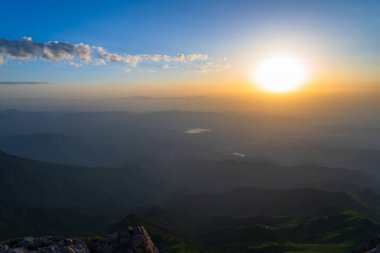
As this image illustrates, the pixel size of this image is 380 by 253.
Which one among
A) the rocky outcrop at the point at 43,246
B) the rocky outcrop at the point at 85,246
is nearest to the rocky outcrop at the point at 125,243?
the rocky outcrop at the point at 85,246

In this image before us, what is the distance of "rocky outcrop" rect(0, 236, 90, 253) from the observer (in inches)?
1323

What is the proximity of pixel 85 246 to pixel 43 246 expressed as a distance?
4177mm

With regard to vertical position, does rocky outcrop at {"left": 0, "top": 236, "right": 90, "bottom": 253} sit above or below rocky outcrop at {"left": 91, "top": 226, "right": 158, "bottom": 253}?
above

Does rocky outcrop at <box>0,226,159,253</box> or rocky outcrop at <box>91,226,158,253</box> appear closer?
rocky outcrop at <box>0,226,159,253</box>

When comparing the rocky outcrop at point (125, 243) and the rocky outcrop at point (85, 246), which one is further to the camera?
the rocky outcrop at point (125, 243)

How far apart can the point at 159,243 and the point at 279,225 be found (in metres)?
77.4

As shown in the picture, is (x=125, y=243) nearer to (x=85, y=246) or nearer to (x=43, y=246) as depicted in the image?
(x=85, y=246)

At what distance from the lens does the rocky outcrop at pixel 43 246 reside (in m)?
33.6

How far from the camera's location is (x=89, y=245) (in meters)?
37.9

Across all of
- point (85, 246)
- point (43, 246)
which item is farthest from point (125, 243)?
point (43, 246)

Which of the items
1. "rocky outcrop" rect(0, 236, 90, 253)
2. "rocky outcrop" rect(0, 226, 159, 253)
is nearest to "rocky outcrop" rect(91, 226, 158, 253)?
"rocky outcrop" rect(0, 226, 159, 253)

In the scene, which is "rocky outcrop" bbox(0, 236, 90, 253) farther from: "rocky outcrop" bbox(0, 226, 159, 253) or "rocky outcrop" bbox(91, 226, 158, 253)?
"rocky outcrop" bbox(91, 226, 158, 253)

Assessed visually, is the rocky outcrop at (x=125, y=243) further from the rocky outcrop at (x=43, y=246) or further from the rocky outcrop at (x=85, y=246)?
the rocky outcrop at (x=43, y=246)

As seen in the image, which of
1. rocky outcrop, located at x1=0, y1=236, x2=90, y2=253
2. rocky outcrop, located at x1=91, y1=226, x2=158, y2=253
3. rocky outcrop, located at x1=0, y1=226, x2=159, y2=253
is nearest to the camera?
rocky outcrop, located at x1=0, y1=236, x2=90, y2=253
